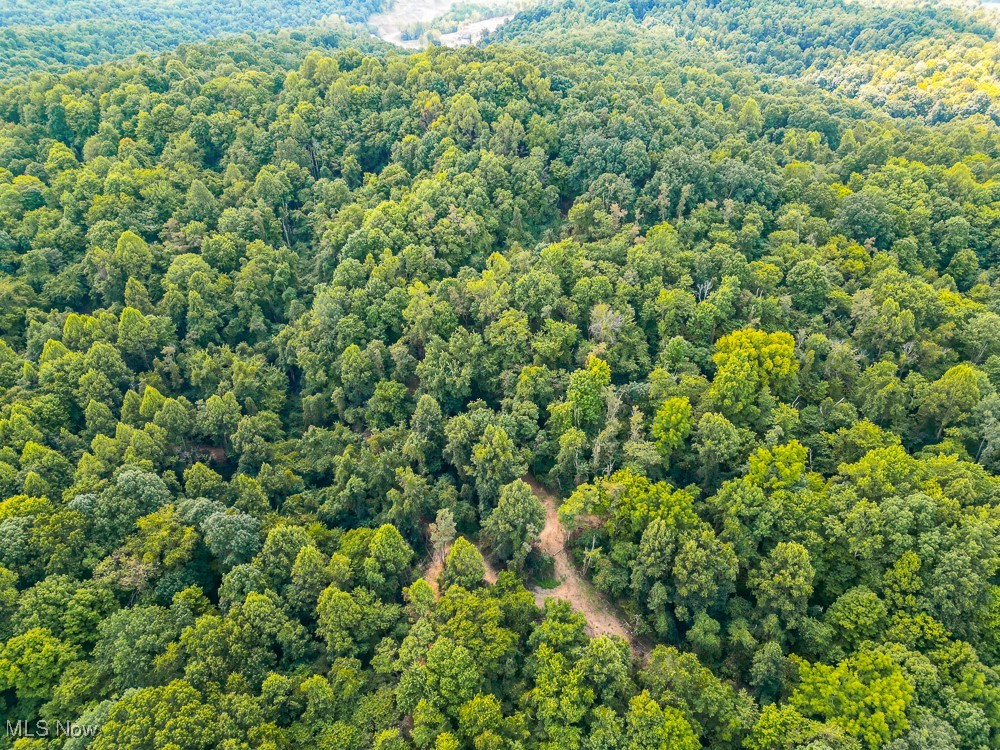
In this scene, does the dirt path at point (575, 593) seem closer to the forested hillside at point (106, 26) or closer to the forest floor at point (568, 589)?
the forest floor at point (568, 589)

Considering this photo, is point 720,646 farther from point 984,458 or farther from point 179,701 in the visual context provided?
point 179,701

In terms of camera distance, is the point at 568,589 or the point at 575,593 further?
the point at 568,589

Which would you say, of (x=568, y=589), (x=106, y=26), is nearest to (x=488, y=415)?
(x=568, y=589)

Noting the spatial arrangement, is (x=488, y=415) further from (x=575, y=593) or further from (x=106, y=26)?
(x=106, y=26)

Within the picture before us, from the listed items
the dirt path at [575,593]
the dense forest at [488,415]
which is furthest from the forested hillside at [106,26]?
the dirt path at [575,593]

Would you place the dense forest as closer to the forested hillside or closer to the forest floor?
the forest floor

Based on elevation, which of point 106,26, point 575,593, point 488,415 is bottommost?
point 575,593

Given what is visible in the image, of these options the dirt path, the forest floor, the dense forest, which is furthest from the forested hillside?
the dirt path
